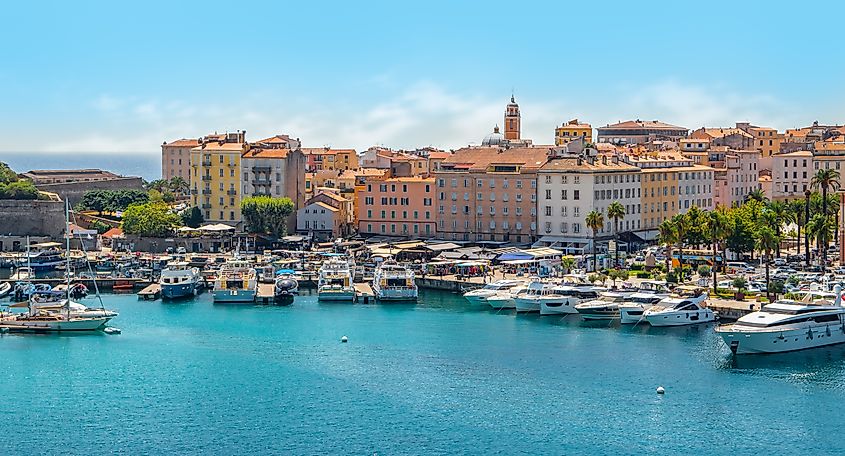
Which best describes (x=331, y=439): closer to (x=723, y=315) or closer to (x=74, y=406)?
(x=74, y=406)

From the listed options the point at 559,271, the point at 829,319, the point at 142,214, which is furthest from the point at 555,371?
the point at 142,214

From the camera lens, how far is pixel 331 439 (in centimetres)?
3859

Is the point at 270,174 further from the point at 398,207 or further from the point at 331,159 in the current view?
the point at 331,159

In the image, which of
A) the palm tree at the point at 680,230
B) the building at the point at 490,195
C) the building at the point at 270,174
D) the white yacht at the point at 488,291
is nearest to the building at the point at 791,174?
the building at the point at 490,195

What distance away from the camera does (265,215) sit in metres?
85.9

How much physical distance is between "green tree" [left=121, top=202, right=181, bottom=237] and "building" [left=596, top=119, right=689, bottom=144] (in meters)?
48.6

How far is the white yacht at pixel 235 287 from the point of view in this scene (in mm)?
65375

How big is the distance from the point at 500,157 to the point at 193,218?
20.3 metres

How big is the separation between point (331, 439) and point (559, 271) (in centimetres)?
3522

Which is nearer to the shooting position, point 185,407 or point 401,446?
point 401,446

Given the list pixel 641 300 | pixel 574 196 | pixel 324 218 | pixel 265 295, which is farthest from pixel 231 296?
pixel 324 218

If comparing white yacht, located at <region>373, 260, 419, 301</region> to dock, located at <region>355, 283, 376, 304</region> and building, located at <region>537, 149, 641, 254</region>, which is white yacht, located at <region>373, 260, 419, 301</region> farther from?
building, located at <region>537, 149, 641, 254</region>

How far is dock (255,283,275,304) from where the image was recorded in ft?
217

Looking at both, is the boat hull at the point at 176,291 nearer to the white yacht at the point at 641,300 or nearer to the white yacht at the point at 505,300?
the white yacht at the point at 505,300
